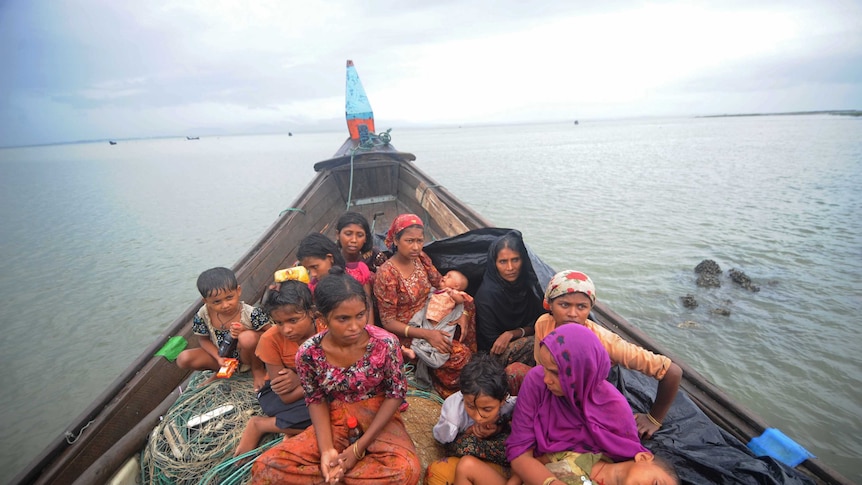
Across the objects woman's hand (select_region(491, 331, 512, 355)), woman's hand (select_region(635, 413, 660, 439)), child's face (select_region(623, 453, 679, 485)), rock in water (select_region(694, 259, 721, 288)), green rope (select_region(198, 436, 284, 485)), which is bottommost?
rock in water (select_region(694, 259, 721, 288))

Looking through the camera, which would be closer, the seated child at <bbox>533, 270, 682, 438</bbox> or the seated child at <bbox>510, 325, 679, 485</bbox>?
the seated child at <bbox>510, 325, 679, 485</bbox>

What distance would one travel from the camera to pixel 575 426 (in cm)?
155

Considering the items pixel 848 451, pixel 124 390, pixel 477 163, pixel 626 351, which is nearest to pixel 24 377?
pixel 124 390

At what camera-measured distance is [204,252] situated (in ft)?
28.2

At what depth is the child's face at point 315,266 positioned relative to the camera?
2.47 meters

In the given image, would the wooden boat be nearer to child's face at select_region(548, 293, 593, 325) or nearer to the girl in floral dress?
child's face at select_region(548, 293, 593, 325)

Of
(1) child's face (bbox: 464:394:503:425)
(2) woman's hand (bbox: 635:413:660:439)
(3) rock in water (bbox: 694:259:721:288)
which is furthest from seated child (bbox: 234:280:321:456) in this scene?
(3) rock in water (bbox: 694:259:721:288)

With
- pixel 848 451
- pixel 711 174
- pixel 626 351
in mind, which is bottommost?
pixel 848 451

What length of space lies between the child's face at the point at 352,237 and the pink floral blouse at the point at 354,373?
4.01 feet

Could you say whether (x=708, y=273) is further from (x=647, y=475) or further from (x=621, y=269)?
(x=647, y=475)

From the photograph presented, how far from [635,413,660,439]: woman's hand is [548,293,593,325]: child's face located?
0.58 m

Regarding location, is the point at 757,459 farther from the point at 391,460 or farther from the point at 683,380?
the point at 391,460

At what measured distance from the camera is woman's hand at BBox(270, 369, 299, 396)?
1.85 metres

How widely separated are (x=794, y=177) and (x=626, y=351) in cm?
1528
